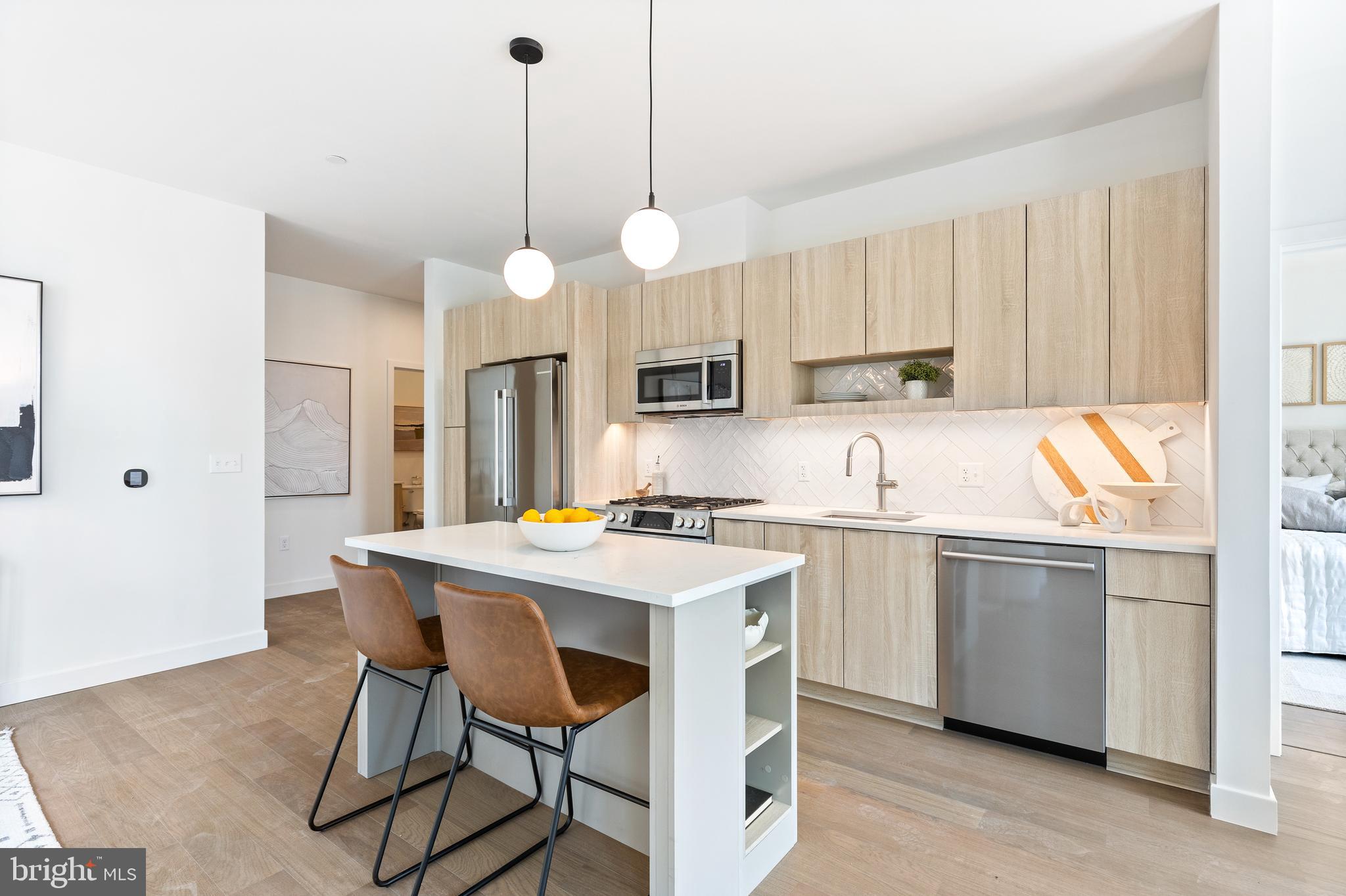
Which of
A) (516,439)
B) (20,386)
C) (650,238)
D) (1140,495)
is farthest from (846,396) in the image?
(20,386)

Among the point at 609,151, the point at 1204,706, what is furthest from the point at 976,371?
the point at 609,151

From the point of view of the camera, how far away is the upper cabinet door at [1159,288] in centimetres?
242

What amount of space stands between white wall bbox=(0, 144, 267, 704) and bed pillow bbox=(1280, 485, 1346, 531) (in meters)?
6.05

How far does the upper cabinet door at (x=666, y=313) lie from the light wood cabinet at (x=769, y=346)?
15.4 inches

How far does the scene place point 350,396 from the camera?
587 centimetres

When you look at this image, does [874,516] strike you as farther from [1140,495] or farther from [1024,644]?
[1140,495]

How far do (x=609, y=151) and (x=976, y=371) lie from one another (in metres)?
2.03

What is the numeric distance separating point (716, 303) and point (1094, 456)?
2023mm

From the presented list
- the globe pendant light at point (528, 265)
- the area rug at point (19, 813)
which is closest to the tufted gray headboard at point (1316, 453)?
the globe pendant light at point (528, 265)

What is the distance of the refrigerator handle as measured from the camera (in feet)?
14.1

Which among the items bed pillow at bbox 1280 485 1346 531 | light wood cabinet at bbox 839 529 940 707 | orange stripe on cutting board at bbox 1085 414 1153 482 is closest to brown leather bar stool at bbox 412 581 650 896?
light wood cabinet at bbox 839 529 940 707

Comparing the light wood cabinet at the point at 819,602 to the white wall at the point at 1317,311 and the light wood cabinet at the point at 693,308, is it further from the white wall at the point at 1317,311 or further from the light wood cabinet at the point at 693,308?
the white wall at the point at 1317,311

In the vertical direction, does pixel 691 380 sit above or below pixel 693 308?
below

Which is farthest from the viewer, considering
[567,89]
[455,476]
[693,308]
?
[455,476]
